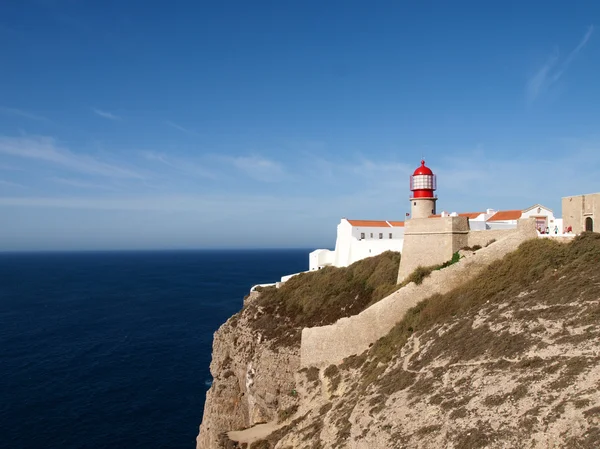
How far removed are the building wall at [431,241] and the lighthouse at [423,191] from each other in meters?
3.27

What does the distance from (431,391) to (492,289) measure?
7.87 m

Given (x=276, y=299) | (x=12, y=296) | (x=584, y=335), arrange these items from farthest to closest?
(x=12, y=296) → (x=276, y=299) → (x=584, y=335)

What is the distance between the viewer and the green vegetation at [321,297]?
102ft

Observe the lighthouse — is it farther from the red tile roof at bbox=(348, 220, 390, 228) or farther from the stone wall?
the red tile roof at bbox=(348, 220, 390, 228)

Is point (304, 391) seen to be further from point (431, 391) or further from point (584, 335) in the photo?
point (584, 335)

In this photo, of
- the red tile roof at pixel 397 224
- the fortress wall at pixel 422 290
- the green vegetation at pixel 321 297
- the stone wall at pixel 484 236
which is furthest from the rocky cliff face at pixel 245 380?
the red tile roof at pixel 397 224

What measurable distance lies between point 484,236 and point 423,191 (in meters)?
6.99

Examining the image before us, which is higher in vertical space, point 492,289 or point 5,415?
point 492,289

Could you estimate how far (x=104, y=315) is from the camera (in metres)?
75.1

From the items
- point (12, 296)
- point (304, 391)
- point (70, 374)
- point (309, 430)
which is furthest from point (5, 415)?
point (12, 296)

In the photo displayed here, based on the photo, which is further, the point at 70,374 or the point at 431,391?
the point at 70,374

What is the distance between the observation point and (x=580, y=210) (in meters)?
23.6

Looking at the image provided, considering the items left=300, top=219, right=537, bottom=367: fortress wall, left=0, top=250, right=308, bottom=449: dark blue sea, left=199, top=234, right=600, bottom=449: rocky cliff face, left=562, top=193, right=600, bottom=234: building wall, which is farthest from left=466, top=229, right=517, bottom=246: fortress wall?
left=0, top=250, right=308, bottom=449: dark blue sea

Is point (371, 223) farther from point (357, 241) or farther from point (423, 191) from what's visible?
point (423, 191)
